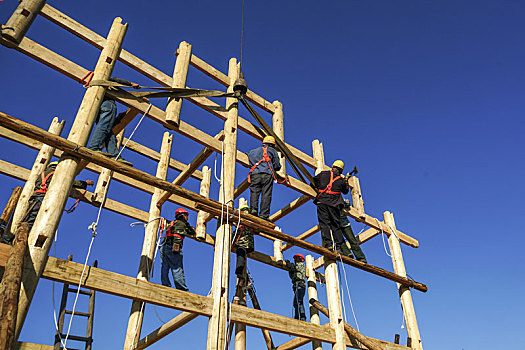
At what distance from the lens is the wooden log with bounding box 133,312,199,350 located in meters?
6.07

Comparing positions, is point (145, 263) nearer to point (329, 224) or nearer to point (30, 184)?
point (30, 184)

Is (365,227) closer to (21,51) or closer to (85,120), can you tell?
(85,120)

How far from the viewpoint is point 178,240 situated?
316 inches

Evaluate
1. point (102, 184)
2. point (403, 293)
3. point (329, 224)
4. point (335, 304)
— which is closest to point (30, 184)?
point (102, 184)

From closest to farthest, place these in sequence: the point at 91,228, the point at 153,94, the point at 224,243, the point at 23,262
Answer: the point at 23,262 → the point at 91,228 → the point at 224,243 → the point at 153,94

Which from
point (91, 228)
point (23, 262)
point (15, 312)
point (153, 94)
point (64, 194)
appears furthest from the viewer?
point (153, 94)

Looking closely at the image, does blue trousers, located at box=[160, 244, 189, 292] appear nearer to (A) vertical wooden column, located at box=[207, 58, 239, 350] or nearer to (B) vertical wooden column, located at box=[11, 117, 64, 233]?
(A) vertical wooden column, located at box=[207, 58, 239, 350]

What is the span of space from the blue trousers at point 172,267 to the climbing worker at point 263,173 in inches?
78.1

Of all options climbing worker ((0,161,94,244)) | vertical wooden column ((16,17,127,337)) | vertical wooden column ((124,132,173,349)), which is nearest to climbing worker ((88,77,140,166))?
vertical wooden column ((16,17,127,337))

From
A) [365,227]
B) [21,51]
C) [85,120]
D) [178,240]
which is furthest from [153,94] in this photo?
[365,227]

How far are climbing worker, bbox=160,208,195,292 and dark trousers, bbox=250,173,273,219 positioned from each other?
5.50ft

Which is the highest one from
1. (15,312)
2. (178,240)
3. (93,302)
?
(178,240)

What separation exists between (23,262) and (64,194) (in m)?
1.13

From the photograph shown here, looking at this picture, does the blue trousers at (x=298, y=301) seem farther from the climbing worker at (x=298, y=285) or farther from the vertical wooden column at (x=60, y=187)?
the vertical wooden column at (x=60, y=187)
